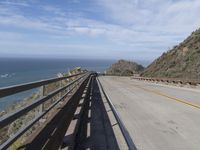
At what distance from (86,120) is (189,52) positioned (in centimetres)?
5020

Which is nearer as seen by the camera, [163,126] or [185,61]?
[163,126]

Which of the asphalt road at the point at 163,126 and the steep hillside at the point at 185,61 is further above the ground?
the steep hillside at the point at 185,61

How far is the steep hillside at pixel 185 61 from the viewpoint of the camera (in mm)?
53194

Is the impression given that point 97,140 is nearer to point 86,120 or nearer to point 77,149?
point 77,149

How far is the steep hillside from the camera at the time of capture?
53.2 m

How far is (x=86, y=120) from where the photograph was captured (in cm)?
1262

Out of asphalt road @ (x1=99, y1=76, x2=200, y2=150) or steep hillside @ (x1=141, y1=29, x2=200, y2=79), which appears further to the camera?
steep hillside @ (x1=141, y1=29, x2=200, y2=79)

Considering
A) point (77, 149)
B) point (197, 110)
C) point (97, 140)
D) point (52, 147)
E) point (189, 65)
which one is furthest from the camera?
point (189, 65)

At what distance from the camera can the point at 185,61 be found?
58.4 m

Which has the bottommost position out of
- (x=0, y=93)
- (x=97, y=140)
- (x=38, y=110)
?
(x=97, y=140)

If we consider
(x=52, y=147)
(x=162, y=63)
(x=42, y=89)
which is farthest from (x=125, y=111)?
(x=162, y=63)

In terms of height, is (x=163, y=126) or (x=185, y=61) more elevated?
(x=185, y=61)

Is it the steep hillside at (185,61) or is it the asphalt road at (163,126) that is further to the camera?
the steep hillside at (185,61)

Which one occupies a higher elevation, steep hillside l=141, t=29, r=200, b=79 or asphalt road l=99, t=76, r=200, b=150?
steep hillside l=141, t=29, r=200, b=79
